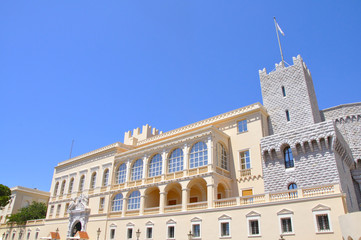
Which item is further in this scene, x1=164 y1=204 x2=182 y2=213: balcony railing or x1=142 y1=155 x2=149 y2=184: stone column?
x1=142 y1=155 x2=149 y2=184: stone column

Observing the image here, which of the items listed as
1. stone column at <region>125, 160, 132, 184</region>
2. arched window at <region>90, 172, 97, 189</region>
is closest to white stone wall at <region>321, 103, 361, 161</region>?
stone column at <region>125, 160, 132, 184</region>

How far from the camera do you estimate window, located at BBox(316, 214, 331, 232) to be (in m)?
19.5

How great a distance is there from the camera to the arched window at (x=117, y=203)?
34625mm

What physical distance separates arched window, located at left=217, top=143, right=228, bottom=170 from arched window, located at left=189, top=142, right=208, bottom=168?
5.00 ft

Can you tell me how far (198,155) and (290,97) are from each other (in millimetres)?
11334

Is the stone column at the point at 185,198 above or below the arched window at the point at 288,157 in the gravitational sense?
below

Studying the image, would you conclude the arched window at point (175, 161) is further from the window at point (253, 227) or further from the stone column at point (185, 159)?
the window at point (253, 227)

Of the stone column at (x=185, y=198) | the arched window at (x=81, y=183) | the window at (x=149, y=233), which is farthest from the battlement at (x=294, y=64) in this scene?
the arched window at (x=81, y=183)

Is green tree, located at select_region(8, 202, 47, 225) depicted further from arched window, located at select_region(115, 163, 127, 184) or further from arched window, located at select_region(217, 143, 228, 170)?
arched window, located at select_region(217, 143, 228, 170)

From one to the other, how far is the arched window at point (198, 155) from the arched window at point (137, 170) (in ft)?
24.8

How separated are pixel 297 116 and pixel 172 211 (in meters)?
15.6

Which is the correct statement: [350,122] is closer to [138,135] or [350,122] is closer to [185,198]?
[185,198]

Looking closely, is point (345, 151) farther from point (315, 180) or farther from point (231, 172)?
point (231, 172)

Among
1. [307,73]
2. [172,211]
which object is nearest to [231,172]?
[172,211]
